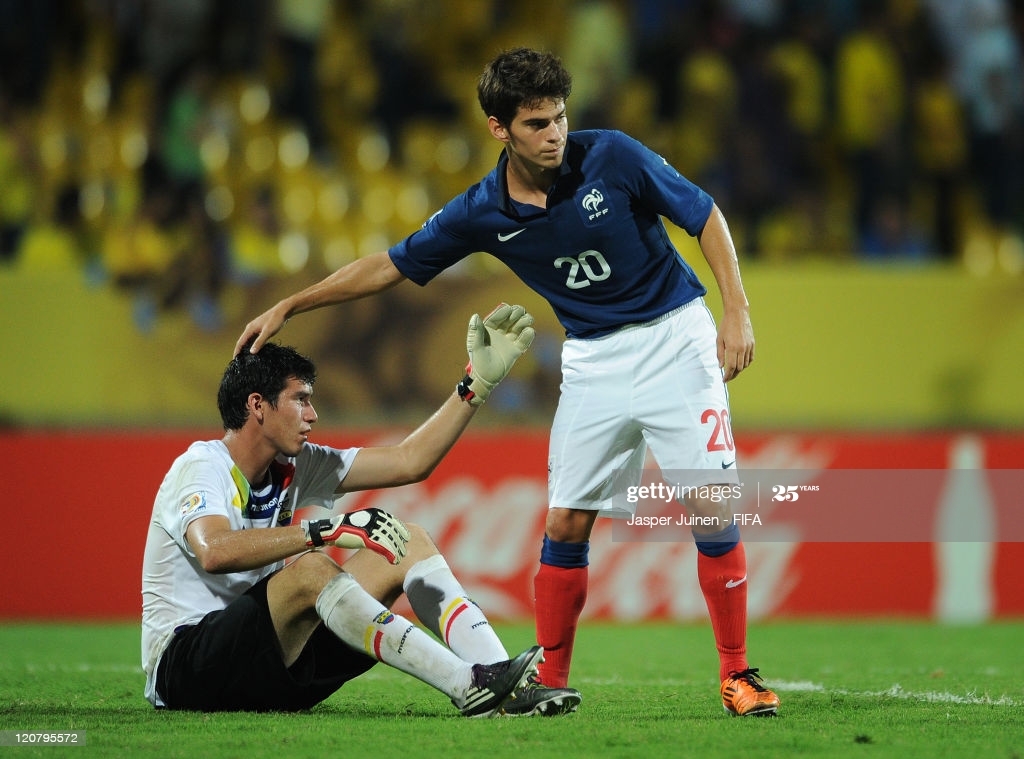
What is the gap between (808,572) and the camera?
29.4 feet

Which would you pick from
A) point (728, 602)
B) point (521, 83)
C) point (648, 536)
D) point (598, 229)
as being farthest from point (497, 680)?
point (648, 536)

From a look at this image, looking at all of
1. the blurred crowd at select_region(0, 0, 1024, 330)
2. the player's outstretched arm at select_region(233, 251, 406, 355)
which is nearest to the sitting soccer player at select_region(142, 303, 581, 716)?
the player's outstretched arm at select_region(233, 251, 406, 355)

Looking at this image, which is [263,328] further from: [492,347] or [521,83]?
[521,83]

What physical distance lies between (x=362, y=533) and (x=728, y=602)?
1.38 meters

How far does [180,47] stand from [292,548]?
327 inches

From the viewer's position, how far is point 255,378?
4676 mm

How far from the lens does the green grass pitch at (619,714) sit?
152 inches

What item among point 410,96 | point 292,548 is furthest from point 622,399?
point 410,96

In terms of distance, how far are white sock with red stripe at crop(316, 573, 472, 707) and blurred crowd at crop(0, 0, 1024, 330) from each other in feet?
17.5

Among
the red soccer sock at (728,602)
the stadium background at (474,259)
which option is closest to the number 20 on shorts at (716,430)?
the red soccer sock at (728,602)

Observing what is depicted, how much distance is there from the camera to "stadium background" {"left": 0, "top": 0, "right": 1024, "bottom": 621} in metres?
8.87

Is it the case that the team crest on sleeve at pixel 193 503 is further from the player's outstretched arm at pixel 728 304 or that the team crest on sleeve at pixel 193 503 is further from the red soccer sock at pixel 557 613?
the player's outstretched arm at pixel 728 304

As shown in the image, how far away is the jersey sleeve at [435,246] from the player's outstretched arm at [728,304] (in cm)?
88

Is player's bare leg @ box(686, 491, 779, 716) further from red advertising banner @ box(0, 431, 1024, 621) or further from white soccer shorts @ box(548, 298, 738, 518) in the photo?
red advertising banner @ box(0, 431, 1024, 621)
